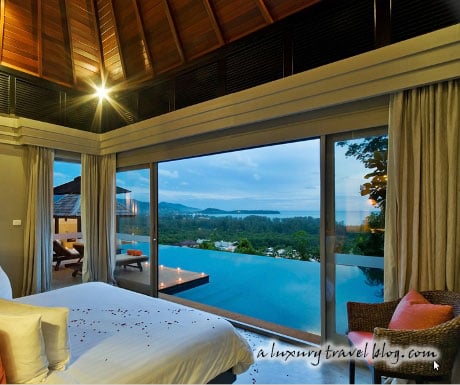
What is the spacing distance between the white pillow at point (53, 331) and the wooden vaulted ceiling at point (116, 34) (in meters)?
3.54

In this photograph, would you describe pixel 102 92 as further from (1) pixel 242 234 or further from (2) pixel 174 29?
(1) pixel 242 234

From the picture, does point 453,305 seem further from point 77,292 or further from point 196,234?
point 196,234

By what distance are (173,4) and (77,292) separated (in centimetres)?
395

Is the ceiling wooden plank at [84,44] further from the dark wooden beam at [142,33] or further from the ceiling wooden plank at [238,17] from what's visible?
the ceiling wooden plank at [238,17]

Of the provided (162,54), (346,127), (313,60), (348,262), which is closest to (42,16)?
(162,54)

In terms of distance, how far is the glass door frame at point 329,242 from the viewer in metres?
2.78

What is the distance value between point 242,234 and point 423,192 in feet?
18.8

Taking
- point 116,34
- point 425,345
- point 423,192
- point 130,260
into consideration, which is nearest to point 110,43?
point 116,34

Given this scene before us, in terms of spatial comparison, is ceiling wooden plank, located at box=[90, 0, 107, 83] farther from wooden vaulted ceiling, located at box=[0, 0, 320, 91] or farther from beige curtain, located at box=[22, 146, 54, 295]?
beige curtain, located at box=[22, 146, 54, 295]

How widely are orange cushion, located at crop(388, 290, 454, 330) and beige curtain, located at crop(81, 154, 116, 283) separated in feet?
14.6

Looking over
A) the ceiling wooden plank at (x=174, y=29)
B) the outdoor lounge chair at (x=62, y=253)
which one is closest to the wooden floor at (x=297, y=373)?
the ceiling wooden plank at (x=174, y=29)

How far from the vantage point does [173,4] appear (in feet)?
12.8

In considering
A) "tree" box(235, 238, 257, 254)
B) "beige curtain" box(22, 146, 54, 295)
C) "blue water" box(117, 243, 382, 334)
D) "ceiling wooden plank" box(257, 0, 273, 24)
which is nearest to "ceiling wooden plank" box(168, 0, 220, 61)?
"ceiling wooden plank" box(257, 0, 273, 24)

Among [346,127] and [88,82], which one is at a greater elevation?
[88,82]
